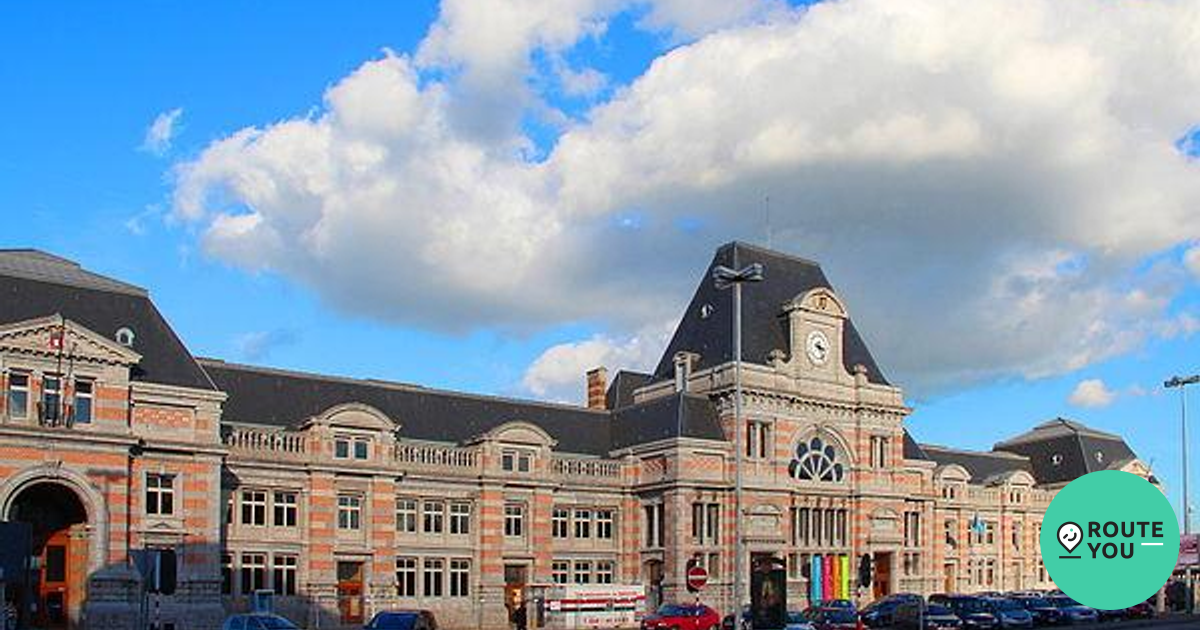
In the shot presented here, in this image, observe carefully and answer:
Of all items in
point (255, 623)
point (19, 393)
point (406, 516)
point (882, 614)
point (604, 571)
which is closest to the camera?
point (255, 623)

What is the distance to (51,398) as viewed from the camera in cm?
4650

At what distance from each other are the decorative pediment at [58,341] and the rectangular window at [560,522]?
2412 centimetres

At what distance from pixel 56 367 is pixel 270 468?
37.4 ft

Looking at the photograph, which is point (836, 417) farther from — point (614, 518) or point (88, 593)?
point (88, 593)

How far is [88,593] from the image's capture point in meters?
46.5

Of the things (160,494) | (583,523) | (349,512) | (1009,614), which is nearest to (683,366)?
(583,523)

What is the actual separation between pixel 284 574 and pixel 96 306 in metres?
13.4

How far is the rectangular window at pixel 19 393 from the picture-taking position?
151ft

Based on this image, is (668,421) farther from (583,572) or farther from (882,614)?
(882,614)

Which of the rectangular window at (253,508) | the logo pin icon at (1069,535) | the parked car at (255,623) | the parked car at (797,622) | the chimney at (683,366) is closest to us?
the logo pin icon at (1069,535)

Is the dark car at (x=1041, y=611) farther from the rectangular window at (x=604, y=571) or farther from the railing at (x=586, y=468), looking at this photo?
the railing at (x=586, y=468)

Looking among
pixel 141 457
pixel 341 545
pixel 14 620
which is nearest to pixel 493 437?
pixel 341 545

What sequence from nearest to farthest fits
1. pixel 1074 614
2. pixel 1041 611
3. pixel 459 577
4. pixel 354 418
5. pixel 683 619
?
pixel 683 619 → pixel 354 418 → pixel 459 577 → pixel 1041 611 → pixel 1074 614

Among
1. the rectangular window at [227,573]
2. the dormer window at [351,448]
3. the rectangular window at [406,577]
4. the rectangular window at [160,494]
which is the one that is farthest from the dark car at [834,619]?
the rectangular window at [160,494]
